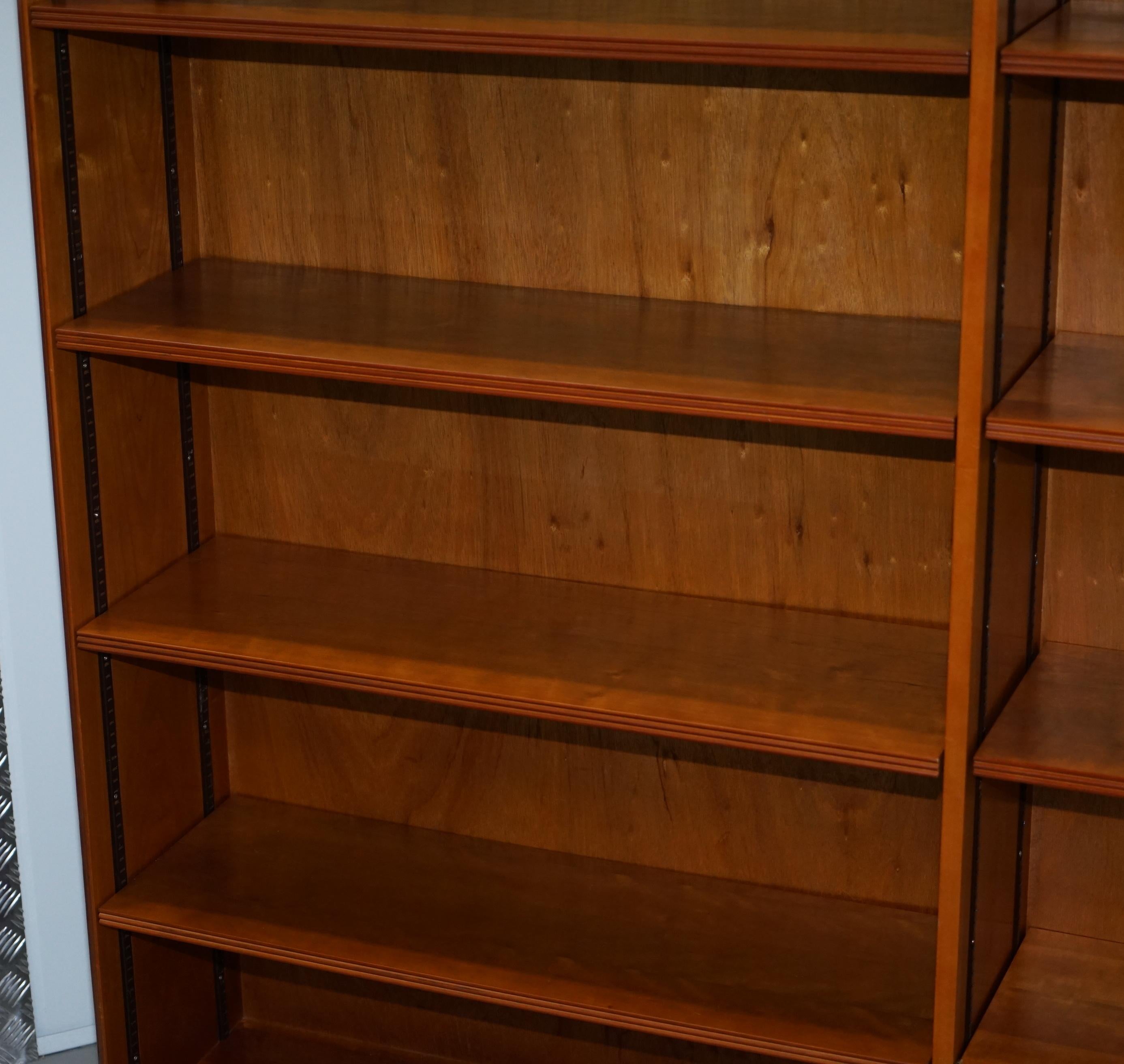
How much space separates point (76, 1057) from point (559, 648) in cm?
105

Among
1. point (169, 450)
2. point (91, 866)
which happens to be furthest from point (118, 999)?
point (169, 450)

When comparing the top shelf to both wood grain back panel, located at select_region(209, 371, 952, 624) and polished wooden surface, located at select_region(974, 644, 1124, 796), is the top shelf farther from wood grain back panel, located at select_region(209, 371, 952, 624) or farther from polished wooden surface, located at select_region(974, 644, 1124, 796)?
polished wooden surface, located at select_region(974, 644, 1124, 796)

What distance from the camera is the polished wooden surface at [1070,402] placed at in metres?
1.94

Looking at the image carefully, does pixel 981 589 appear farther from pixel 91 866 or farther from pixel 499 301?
pixel 91 866

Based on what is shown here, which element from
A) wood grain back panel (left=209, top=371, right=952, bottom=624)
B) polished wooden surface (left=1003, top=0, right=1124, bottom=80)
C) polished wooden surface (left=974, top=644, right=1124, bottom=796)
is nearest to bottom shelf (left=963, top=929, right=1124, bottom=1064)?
polished wooden surface (left=974, top=644, right=1124, bottom=796)

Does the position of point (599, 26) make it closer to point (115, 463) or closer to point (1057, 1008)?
point (115, 463)

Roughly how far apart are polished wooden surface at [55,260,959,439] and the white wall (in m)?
0.11

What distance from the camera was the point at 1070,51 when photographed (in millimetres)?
1837

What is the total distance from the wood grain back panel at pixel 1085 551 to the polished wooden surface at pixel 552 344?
0.27 metres

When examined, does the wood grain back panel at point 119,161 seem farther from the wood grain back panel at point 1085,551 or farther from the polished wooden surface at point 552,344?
the wood grain back panel at point 1085,551

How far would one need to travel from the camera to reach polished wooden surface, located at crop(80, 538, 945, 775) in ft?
7.39

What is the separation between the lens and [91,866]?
8.65 ft

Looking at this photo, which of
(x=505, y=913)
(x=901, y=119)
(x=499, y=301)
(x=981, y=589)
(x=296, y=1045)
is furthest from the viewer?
(x=296, y=1045)

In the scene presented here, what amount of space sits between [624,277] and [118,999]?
1391 millimetres
